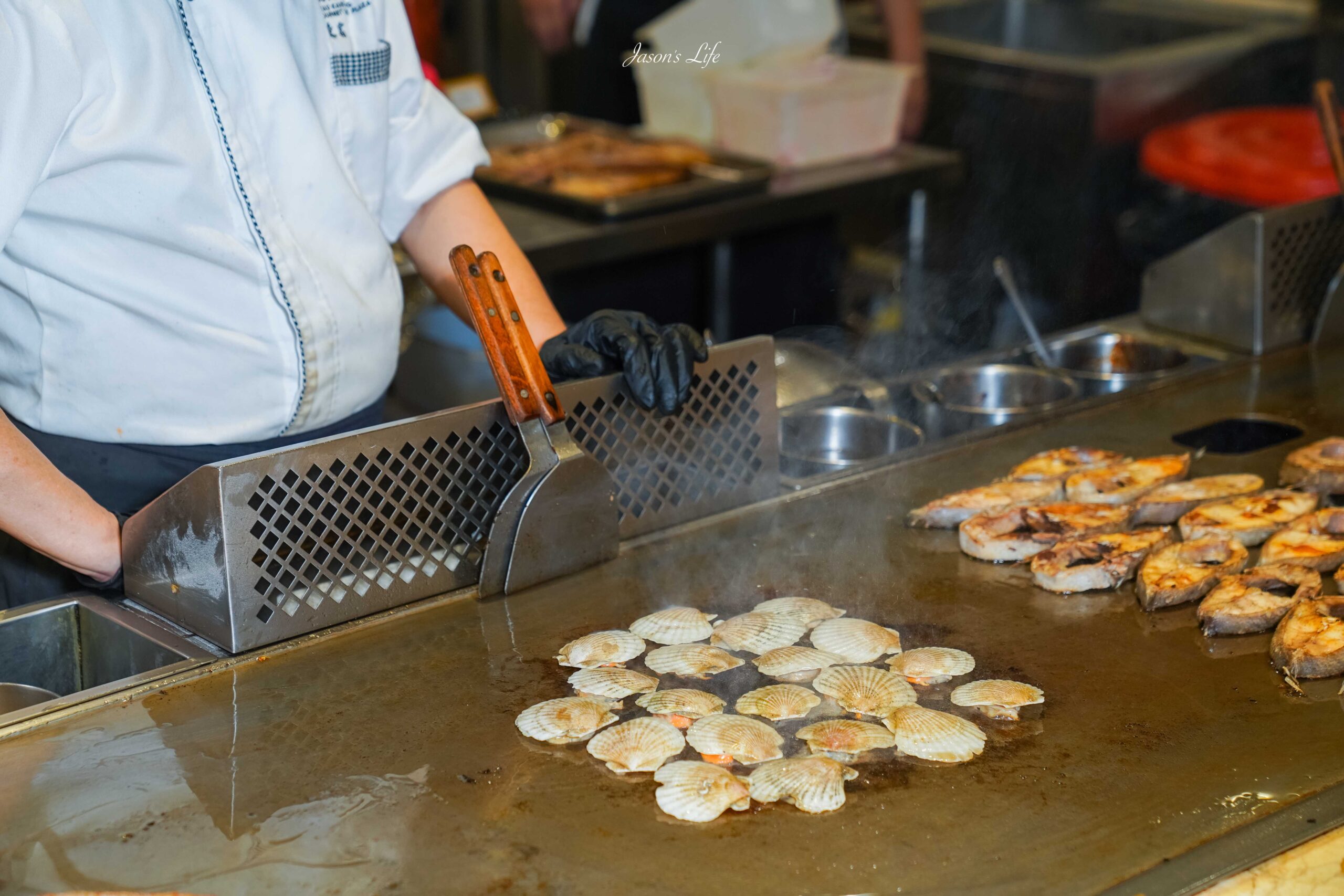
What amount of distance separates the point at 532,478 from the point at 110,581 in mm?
602

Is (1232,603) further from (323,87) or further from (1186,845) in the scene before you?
(323,87)

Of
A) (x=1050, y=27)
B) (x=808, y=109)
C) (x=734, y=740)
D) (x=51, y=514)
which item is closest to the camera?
(x=734, y=740)

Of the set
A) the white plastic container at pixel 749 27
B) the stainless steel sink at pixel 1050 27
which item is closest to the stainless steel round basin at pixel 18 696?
the white plastic container at pixel 749 27

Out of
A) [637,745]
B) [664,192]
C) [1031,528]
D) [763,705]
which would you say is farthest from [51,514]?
[664,192]

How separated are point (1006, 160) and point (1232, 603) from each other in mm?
4067

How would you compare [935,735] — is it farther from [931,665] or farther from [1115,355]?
[1115,355]

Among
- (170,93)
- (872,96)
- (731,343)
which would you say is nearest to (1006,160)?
(872,96)

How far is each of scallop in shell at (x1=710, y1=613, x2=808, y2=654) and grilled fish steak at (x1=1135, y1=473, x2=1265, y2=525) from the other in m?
0.68

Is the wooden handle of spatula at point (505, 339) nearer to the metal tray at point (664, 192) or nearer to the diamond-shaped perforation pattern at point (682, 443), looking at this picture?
the diamond-shaped perforation pattern at point (682, 443)

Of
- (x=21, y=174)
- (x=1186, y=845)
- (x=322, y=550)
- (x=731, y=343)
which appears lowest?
(x=1186, y=845)

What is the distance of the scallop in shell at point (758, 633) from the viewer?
171cm

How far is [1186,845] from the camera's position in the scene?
1.31m

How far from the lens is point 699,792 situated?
1391 millimetres

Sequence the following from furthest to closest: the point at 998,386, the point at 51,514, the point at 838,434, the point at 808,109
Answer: the point at 808,109 < the point at 998,386 < the point at 838,434 < the point at 51,514
